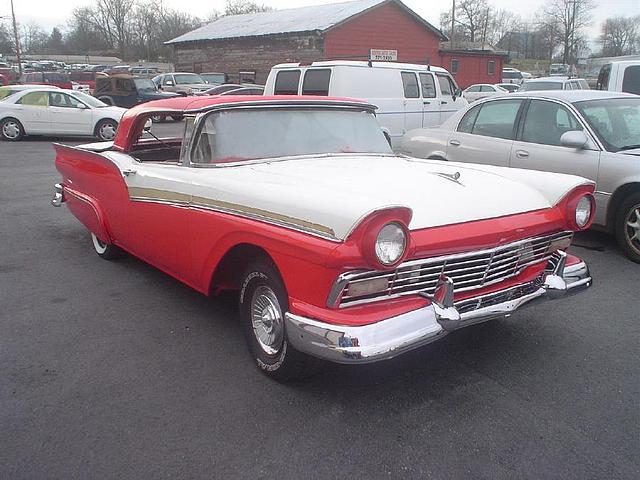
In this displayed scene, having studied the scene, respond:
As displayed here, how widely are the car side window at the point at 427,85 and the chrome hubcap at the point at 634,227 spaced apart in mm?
7010

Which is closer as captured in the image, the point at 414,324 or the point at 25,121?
the point at 414,324

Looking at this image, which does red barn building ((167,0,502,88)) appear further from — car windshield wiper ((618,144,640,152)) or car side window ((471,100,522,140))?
car windshield wiper ((618,144,640,152))

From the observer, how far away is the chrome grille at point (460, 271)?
283 cm

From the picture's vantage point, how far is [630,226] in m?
5.56

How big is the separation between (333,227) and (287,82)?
9141 millimetres

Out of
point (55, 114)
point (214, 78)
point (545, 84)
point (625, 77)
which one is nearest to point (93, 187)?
point (625, 77)

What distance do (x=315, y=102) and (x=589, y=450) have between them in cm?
289

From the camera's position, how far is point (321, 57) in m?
27.6

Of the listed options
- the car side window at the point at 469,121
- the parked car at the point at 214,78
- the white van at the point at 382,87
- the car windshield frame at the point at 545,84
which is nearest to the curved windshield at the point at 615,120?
the car side window at the point at 469,121

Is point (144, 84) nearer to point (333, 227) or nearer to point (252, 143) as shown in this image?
point (252, 143)

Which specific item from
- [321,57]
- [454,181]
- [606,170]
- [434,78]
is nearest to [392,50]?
[321,57]

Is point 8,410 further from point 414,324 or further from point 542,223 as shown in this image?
point 542,223

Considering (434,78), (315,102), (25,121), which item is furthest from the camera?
(25,121)

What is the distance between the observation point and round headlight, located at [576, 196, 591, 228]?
12.1 feet
